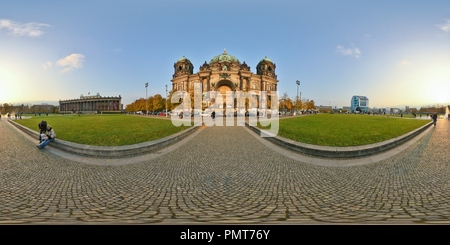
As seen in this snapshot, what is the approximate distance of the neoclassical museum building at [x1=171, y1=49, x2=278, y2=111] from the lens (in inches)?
3280

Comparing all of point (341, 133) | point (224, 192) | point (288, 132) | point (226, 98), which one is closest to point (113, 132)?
point (288, 132)

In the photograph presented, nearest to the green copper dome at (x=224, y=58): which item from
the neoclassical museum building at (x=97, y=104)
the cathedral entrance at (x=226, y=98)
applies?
the cathedral entrance at (x=226, y=98)

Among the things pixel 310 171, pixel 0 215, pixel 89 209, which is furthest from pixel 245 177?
pixel 0 215

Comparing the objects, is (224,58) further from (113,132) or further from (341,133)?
(341,133)

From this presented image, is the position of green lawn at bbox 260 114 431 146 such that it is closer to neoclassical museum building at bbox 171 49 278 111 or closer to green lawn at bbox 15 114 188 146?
green lawn at bbox 15 114 188 146

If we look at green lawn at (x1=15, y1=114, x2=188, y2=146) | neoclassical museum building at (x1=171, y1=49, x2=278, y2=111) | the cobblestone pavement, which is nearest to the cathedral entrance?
neoclassical museum building at (x1=171, y1=49, x2=278, y2=111)

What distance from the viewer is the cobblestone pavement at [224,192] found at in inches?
134

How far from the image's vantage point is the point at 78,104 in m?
109

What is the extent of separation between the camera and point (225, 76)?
270 ft

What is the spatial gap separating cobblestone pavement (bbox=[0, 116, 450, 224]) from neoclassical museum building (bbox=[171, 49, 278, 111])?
63.4m

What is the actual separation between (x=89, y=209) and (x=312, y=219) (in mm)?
3911

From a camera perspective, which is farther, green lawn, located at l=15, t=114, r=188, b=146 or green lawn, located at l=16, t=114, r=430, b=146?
green lawn, located at l=15, t=114, r=188, b=146

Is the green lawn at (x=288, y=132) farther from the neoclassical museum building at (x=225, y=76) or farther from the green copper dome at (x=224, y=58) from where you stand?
the green copper dome at (x=224, y=58)
